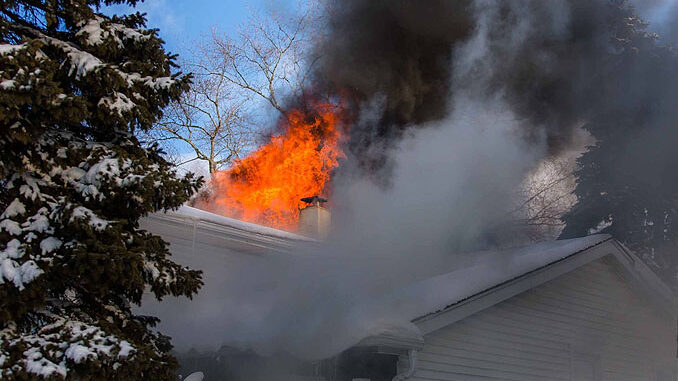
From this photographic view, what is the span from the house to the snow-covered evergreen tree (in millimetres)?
3227

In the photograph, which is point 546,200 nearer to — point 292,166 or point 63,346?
point 292,166

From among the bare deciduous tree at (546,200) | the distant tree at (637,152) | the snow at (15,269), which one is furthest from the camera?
the bare deciduous tree at (546,200)

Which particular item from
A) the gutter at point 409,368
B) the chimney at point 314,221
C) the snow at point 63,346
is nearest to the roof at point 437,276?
the gutter at point 409,368

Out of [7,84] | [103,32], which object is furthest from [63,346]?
[103,32]

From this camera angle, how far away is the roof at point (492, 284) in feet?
28.6

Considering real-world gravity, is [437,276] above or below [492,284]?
above

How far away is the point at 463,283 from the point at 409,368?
2131 mm

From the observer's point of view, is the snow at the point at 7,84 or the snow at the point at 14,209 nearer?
the snow at the point at 7,84

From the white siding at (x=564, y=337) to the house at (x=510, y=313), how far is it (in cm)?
2

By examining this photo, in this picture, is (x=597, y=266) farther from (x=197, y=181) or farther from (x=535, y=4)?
(x=197, y=181)

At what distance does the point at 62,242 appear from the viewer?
5211mm

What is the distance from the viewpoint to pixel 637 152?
21.9 metres

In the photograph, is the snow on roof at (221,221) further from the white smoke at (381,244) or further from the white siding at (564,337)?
the white siding at (564,337)

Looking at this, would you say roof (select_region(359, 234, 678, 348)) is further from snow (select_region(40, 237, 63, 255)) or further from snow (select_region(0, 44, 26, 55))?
snow (select_region(0, 44, 26, 55))
